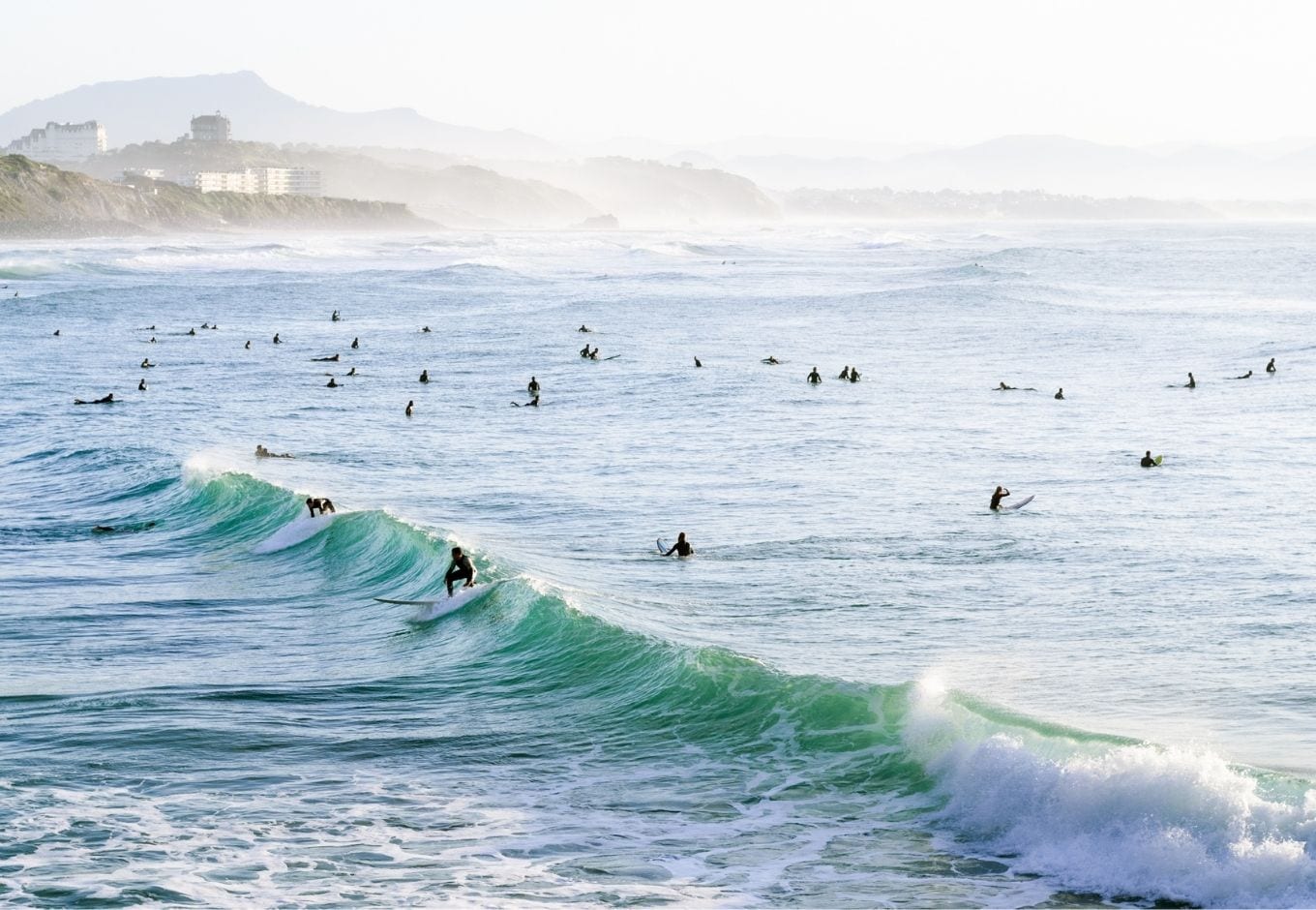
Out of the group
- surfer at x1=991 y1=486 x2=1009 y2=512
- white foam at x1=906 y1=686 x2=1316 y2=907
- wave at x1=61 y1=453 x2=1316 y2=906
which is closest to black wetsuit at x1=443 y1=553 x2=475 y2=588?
wave at x1=61 y1=453 x2=1316 y2=906

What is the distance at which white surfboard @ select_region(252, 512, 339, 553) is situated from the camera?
25500 mm

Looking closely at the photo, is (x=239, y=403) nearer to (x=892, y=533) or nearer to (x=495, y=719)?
(x=892, y=533)

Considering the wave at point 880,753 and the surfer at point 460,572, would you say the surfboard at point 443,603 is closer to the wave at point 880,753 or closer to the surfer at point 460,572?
the surfer at point 460,572

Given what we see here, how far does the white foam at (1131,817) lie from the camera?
11.5m

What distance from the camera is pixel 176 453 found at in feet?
115

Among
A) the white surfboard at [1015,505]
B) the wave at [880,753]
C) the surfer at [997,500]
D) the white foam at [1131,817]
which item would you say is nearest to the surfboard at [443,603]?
the wave at [880,753]

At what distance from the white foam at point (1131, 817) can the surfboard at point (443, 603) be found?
28.0ft

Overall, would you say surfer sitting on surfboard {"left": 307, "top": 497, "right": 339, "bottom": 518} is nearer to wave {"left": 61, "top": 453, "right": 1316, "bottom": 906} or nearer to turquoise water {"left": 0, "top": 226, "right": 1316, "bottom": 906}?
turquoise water {"left": 0, "top": 226, "right": 1316, "bottom": 906}

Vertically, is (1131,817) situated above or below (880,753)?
above

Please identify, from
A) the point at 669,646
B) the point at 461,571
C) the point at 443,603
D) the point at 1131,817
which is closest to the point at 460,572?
the point at 461,571

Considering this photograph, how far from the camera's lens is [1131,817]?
1255 cm

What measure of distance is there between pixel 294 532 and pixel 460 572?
18.6ft

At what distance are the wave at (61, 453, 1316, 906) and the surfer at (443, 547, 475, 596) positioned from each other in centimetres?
52

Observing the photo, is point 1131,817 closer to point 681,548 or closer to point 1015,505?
point 681,548
